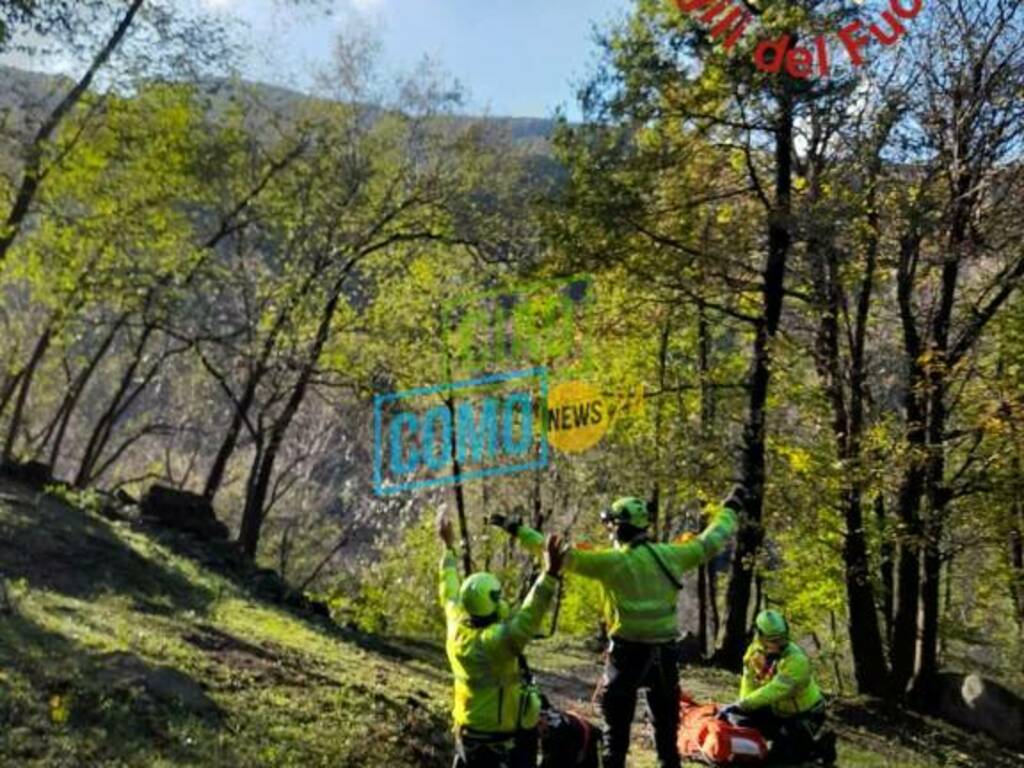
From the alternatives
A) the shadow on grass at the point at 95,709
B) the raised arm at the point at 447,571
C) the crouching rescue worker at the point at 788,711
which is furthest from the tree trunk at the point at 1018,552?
the shadow on grass at the point at 95,709

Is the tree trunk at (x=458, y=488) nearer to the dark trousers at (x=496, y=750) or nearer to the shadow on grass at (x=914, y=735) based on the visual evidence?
the shadow on grass at (x=914, y=735)

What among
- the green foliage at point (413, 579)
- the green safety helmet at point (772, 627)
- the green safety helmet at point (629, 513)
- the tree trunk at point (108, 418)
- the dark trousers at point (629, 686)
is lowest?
the green foliage at point (413, 579)

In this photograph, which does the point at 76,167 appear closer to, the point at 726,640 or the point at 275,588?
the point at 275,588

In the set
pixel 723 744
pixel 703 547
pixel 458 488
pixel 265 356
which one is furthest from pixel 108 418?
pixel 703 547

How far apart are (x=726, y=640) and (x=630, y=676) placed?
14.6 metres

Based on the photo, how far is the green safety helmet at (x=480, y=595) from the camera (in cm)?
668

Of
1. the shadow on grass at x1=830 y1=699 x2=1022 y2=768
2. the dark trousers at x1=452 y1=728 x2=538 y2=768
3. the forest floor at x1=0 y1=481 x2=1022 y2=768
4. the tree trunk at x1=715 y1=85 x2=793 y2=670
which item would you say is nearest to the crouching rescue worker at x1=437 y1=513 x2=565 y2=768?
the dark trousers at x1=452 y1=728 x2=538 y2=768

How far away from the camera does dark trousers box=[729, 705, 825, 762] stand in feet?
32.4

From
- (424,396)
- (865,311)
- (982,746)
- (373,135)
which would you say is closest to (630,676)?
(982,746)

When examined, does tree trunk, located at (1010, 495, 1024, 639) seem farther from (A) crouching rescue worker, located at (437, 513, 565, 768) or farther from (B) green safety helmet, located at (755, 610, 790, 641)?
(A) crouching rescue worker, located at (437, 513, 565, 768)

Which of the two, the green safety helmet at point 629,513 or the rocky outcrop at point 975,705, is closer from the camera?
the green safety helmet at point 629,513

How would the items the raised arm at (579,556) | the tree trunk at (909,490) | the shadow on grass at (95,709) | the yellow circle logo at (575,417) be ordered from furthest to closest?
the yellow circle logo at (575,417), the tree trunk at (909,490), the shadow on grass at (95,709), the raised arm at (579,556)

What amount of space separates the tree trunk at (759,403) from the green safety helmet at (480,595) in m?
10.3

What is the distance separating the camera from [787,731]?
990cm
